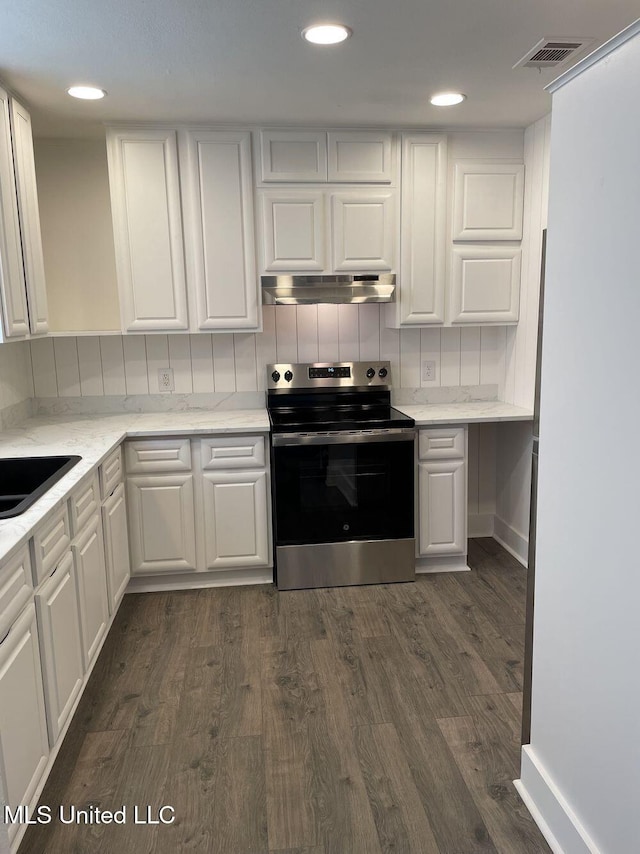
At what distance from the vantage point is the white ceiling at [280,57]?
207 cm

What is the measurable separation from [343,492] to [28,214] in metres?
2.02

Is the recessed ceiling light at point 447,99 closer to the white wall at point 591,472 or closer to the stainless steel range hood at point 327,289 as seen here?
the stainless steel range hood at point 327,289

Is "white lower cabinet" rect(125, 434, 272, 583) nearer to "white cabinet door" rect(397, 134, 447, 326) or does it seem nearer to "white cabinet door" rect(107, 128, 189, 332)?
"white cabinet door" rect(107, 128, 189, 332)

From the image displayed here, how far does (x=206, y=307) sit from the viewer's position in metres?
3.45

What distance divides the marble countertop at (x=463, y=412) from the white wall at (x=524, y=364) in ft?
0.37

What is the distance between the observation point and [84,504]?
2.45m

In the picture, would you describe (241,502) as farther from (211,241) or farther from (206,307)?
(211,241)

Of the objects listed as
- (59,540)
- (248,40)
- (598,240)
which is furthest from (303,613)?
(248,40)

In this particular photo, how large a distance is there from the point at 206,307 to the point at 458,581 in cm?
202

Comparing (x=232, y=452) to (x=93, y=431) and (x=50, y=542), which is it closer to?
(x=93, y=431)

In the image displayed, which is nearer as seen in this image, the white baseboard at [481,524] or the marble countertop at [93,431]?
the marble countertop at [93,431]

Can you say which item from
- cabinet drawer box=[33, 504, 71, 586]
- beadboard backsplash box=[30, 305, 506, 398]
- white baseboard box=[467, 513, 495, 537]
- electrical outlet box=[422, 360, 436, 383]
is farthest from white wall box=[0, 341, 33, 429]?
white baseboard box=[467, 513, 495, 537]

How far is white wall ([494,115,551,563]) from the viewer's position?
3400mm

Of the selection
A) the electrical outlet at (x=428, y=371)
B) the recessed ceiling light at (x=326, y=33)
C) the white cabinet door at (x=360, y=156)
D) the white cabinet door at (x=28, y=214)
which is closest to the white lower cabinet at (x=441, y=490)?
the electrical outlet at (x=428, y=371)
